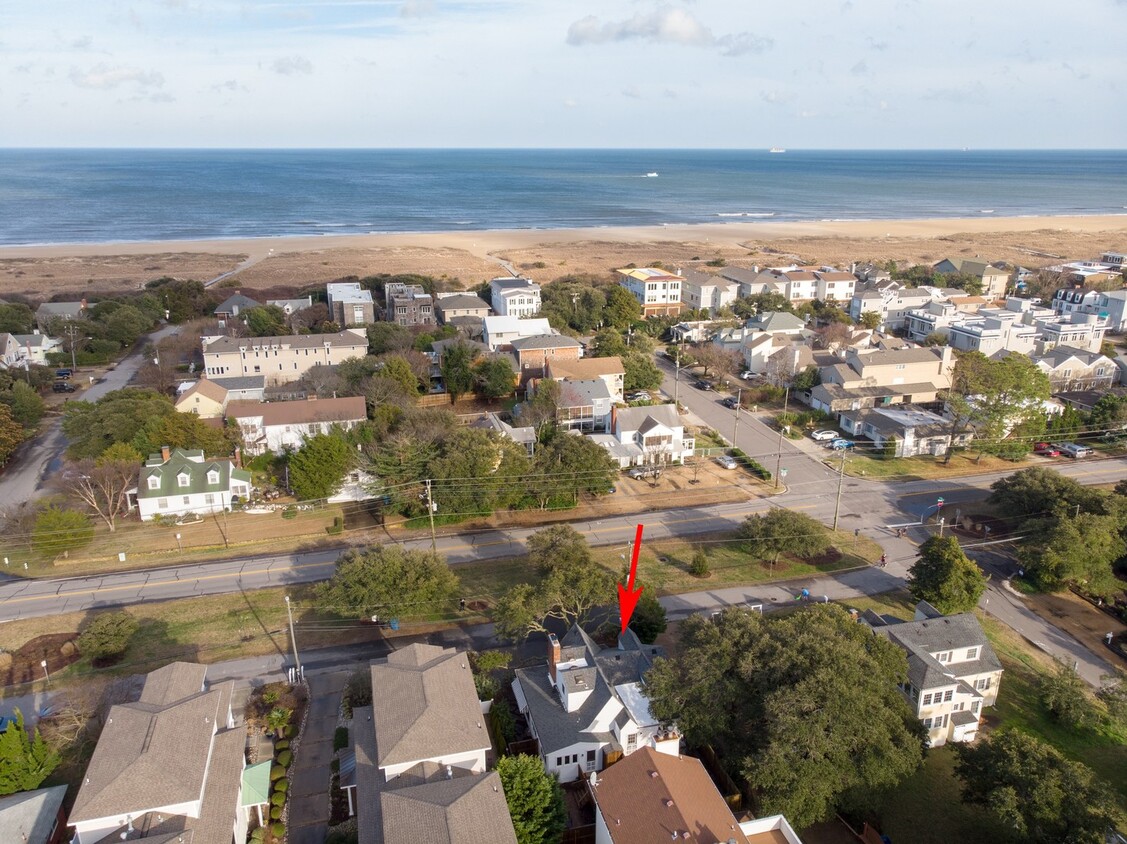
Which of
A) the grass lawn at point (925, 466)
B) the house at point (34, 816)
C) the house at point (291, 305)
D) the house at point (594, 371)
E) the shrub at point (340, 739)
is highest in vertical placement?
the house at point (291, 305)

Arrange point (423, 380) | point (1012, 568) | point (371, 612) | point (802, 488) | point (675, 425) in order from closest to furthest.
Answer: point (371, 612) < point (1012, 568) < point (802, 488) < point (675, 425) < point (423, 380)

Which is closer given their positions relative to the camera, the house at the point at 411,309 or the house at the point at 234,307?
the house at the point at 411,309

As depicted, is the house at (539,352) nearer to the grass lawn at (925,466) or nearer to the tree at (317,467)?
the tree at (317,467)

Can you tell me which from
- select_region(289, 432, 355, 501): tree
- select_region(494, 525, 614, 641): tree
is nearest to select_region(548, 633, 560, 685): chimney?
select_region(494, 525, 614, 641): tree

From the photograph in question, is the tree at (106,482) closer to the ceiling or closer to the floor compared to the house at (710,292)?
closer to the floor

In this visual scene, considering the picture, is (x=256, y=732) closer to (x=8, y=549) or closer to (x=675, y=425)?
Answer: (x=8, y=549)

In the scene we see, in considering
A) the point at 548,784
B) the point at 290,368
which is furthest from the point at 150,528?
the point at 548,784

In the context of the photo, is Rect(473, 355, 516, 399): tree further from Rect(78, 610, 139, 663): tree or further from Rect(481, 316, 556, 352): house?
Rect(78, 610, 139, 663): tree

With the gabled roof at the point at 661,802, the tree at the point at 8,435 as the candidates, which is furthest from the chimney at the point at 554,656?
the tree at the point at 8,435
